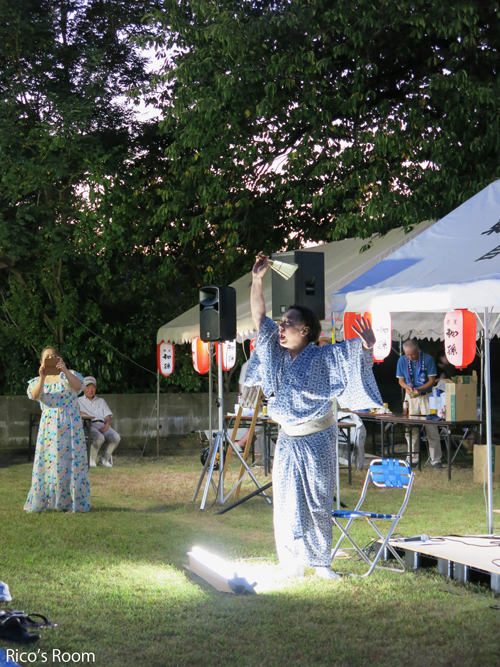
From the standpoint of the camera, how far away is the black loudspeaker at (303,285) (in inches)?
241

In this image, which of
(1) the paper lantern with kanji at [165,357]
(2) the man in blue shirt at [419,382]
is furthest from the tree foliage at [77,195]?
(2) the man in blue shirt at [419,382]

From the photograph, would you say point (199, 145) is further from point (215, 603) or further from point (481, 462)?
point (215, 603)

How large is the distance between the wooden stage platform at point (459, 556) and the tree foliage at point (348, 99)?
196 inches

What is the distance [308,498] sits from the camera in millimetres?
4980

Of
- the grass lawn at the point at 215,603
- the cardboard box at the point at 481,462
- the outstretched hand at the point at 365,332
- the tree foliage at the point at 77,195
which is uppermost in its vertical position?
the tree foliage at the point at 77,195

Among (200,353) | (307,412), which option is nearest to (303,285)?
(307,412)

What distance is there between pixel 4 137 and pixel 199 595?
34.6 feet

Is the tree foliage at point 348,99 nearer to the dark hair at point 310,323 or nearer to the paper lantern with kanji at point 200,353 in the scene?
the paper lantern with kanji at point 200,353

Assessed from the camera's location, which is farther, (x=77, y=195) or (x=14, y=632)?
(x=77, y=195)

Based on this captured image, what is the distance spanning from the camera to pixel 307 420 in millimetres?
4941

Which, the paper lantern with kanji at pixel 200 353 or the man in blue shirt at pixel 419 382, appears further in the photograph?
the paper lantern with kanji at pixel 200 353

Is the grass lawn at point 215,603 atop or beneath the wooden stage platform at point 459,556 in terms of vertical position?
beneath

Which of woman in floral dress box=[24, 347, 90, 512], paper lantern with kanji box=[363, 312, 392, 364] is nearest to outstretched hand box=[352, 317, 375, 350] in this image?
paper lantern with kanji box=[363, 312, 392, 364]

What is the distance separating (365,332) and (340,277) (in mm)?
5436
